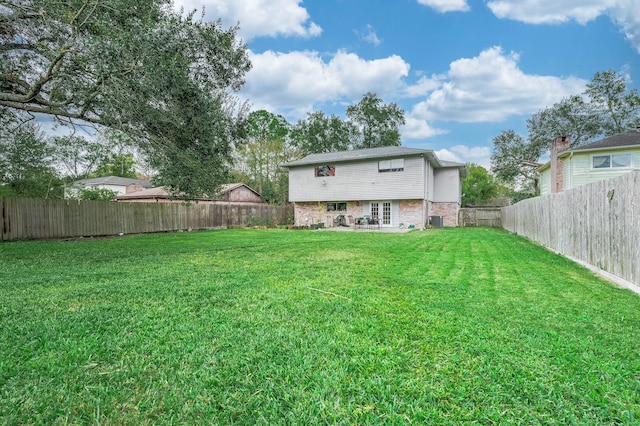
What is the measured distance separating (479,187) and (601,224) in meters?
38.7

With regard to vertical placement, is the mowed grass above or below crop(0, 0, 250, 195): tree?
below

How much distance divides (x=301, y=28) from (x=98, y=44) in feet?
30.8

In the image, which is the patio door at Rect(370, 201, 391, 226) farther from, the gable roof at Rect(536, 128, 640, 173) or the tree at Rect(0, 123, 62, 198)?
the tree at Rect(0, 123, 62, 198)

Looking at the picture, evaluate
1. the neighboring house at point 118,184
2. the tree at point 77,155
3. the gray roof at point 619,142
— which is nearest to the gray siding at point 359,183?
the gray roof at point 619,142

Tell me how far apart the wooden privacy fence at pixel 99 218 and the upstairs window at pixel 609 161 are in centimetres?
1943

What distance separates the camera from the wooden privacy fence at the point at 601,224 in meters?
4.40

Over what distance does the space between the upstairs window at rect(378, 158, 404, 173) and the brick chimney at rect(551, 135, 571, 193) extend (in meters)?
8.25

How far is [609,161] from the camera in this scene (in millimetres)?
15977

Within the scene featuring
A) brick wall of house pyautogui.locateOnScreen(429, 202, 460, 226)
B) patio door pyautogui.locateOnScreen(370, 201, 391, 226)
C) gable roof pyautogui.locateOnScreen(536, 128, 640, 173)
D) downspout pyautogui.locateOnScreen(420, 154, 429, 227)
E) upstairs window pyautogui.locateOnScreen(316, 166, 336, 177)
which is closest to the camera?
gable roof pyautogui.locateOnScreen(536, 128, 640, 173)

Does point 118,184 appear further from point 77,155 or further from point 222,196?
point 222,196

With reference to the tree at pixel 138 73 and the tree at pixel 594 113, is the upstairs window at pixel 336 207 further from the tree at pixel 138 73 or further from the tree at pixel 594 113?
the tree at pixel 594 113

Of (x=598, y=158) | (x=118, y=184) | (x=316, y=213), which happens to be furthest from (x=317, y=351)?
(x=118, y=184)

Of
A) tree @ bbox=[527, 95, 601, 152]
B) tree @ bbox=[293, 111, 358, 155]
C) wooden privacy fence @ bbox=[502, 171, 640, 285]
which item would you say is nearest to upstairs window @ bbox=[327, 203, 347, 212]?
wooden privacy fence @ bbox=[502, 171, 640, 285]

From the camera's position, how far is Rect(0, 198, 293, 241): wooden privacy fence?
35.4 feet
